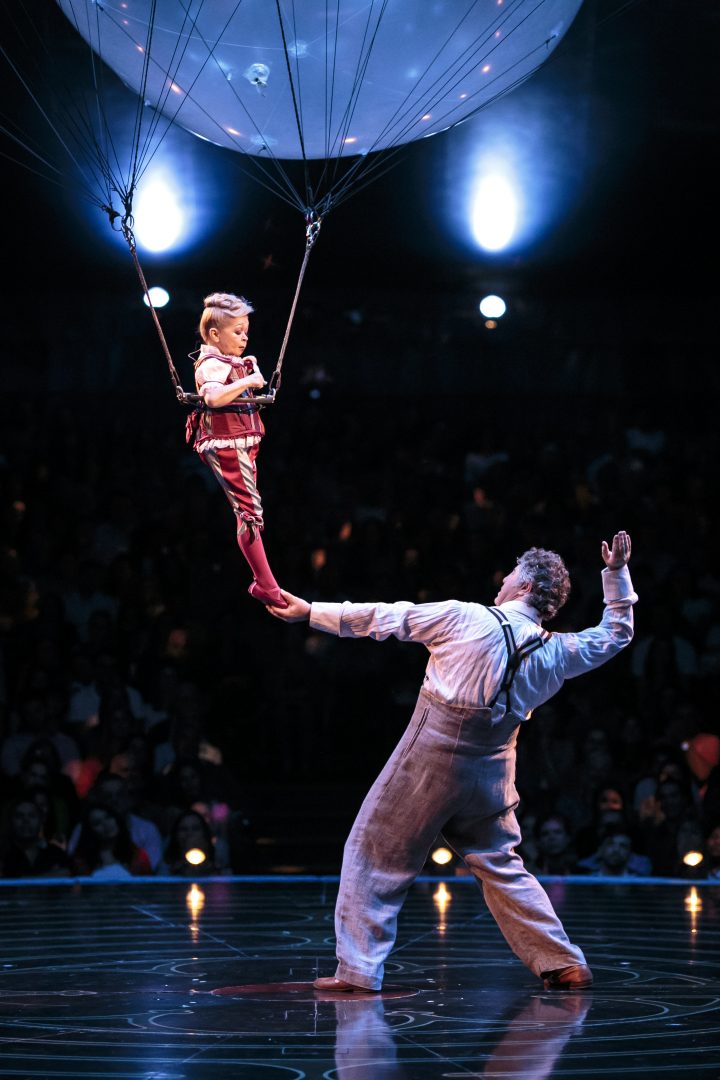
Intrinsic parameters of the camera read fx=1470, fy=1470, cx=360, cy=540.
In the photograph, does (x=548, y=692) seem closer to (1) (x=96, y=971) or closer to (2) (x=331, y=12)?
(1) (x=96, y=971)

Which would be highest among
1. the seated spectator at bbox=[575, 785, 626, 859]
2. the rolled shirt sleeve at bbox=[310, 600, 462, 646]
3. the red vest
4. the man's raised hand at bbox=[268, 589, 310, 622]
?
the red vest

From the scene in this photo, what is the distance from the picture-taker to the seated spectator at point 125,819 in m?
9.58

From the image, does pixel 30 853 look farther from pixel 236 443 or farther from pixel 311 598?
pixel 236 443

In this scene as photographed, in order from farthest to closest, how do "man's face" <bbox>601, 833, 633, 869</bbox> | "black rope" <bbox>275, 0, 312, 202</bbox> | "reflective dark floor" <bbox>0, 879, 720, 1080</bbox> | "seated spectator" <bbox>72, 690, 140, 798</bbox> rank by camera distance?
"seated spectator" <bbox>72, 690, 140, 798</bbox>
"man's face" <bbox>601, 833, 633, 869</bbox>
"black rope" <bbox>275, 0, 312, 202</bbox>
"reflective dark floor" <bbox>0, 879, 720, 1080</bbox>

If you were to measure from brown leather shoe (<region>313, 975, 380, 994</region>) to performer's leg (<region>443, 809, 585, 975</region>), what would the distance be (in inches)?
22.5

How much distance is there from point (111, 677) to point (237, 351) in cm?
562

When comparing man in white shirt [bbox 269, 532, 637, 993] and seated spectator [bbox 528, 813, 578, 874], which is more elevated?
man in white shirt [bbox 269, 532, 637, 993]

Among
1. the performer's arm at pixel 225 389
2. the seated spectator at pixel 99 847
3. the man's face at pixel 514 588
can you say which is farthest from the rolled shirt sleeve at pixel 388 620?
the seated spectator at pixel 99 847

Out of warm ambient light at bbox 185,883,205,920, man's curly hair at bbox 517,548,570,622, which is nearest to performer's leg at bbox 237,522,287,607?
man's curly hair at bbox 517,548,570,622

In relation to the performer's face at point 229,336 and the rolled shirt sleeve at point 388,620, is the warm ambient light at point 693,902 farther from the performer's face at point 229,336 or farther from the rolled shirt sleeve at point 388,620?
the performer's face at point 229,336

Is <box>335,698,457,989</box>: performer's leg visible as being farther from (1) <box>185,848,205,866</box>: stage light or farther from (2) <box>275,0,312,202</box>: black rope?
(1) <box>185,848,205,866</box>: stage light

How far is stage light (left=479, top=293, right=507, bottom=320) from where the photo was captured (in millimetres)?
14906

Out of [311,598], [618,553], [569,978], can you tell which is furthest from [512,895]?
[311,598]

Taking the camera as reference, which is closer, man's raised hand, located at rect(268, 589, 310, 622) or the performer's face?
man's raised hand, located at rect(268, 589, 310, 622)
